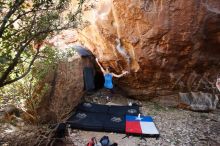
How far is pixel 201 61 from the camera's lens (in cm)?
964

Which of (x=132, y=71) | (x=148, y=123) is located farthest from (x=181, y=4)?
(x=148, y=123)

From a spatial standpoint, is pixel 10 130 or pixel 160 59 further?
pixel 160 59

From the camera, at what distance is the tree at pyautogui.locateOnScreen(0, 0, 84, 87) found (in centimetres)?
417

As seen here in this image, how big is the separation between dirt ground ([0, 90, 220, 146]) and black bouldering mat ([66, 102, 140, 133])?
0.53 feet

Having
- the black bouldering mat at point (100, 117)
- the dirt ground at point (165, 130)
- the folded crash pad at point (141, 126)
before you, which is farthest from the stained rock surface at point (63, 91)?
the folded crash pad at point (141, 126)

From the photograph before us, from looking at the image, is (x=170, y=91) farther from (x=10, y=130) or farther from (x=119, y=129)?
(x=10, y=130)

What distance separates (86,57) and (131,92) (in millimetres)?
1956

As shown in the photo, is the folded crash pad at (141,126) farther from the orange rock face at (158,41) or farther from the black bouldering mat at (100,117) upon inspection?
the orange rock face at (158,41)

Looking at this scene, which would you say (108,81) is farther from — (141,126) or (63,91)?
(141,126)

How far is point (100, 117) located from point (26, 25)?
4.88m

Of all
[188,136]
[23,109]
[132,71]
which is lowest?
[188,136]

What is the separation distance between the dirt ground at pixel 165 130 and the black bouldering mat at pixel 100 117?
0.53ft

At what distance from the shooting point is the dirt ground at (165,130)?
25.0 feet

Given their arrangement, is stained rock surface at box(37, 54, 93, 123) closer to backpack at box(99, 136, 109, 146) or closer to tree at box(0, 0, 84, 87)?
backpack at box(99, 136, 109, 146)
